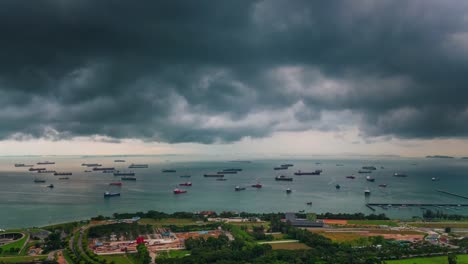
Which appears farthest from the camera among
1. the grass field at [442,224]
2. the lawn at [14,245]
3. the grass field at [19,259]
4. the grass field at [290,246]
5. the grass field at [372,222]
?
the grass field at [372,222]

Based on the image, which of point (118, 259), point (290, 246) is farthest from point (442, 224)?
point (118, 259)

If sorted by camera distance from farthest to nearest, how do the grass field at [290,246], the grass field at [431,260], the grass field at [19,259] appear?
the grass field at [290,246] → the grass field at [431,260] → the grass field at [19,259]

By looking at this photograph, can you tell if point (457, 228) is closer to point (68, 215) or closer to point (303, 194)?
point (303, 194)

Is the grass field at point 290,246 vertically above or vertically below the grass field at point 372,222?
above

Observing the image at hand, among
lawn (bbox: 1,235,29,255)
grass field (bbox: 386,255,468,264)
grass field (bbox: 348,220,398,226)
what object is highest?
lawn (bbox: 1,235,29,255)

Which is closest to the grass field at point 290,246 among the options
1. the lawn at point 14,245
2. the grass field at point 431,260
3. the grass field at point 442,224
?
the grass field at point 431,260

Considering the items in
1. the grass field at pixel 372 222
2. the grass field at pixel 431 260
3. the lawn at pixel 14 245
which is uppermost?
Result: the lawn at pixel 14 245

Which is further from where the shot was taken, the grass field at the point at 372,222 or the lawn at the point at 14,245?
the grass field at the point at 372,222

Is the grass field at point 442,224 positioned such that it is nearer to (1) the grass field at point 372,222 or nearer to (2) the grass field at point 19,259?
(1) the grass field at point 372,222

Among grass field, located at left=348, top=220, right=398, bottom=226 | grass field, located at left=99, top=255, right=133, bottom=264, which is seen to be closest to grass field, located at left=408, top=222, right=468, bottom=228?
grass field, located at left=348, top=220, right=398, bottom=226

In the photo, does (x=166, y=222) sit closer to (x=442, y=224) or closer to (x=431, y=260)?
(x=431, y=260)

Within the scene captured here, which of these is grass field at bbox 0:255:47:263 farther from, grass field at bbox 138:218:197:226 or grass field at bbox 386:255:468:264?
grass field at bbox 386:255:468:264
